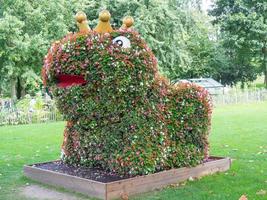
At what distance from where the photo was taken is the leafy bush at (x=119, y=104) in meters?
8.03

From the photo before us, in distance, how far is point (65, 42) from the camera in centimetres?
834

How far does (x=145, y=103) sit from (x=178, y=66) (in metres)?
29.6

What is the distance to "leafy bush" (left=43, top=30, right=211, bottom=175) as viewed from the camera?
26.3ft

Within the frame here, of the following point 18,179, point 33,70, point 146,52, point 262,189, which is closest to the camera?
point 262,189

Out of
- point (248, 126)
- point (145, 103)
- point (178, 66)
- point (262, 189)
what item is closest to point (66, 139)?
point (145, 103)

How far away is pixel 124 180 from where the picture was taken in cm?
754

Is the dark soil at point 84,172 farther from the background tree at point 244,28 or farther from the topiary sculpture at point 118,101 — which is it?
the background tree at point 244,28

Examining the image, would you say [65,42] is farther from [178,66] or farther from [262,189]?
[178,66]

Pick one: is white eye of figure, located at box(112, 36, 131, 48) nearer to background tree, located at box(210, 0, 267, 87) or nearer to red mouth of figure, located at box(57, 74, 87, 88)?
red mouth of figure, located at box(57, 74, 87, 88)

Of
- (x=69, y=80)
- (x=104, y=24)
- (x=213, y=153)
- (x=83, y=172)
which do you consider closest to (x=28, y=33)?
(x=213, y=153)

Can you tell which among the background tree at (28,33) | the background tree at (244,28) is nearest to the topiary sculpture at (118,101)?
the background tree at (28,33)

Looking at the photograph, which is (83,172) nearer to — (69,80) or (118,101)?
(118,101)

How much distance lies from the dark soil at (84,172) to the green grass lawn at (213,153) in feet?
1.74

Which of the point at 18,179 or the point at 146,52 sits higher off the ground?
the point at 146,52
